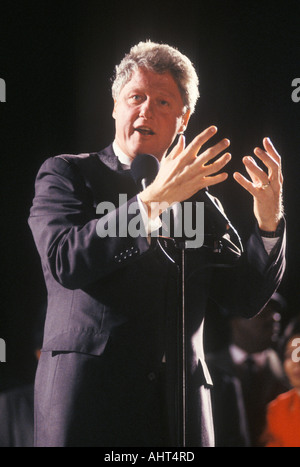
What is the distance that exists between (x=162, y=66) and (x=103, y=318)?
719mm

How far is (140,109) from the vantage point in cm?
144

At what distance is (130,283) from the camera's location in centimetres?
129

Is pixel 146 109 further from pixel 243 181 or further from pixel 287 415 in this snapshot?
pixel 287 415

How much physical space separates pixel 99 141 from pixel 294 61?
3.02 ft

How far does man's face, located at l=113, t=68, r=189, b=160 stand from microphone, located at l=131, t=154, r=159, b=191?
236mm

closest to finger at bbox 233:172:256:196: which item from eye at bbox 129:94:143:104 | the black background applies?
eye at bbox 129:94:143:104

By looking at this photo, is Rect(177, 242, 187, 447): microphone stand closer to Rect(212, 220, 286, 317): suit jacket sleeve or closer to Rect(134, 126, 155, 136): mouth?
Rect(212, 220, 286, 317): suit jacket sleeve

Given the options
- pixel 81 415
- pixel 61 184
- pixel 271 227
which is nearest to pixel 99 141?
pixel 61 184

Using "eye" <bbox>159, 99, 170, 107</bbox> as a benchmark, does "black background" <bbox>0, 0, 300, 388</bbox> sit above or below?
above

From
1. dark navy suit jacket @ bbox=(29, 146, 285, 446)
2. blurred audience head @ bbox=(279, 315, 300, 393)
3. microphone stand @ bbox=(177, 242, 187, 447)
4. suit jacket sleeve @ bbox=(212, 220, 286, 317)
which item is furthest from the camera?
blurred audience head @ bbox=(279, 315, 300, 393)

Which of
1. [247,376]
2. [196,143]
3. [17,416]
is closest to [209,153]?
[196,143]

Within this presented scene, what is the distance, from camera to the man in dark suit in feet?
3.79

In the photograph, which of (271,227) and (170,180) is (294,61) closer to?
(271,227)
